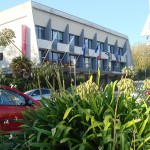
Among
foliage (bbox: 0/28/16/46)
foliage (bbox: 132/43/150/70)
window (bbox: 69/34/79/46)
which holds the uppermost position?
window (bbox: 69/34/79/46)

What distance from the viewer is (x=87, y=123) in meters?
3.92

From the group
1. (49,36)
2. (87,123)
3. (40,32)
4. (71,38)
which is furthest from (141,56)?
(87,123)

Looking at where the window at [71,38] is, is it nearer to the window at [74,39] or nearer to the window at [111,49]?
the window at [74,39]

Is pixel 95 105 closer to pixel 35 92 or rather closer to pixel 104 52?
pixel 35 92

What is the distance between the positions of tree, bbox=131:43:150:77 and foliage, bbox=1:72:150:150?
66.2 metres

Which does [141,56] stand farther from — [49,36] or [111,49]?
[49,36]

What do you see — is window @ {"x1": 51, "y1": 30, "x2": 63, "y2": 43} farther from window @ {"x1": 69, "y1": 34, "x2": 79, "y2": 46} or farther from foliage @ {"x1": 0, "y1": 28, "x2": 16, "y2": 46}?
foliage @ {"x1": 0, "y1": 28, "x2": 16, "y2": 46}

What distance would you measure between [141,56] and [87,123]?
232ft

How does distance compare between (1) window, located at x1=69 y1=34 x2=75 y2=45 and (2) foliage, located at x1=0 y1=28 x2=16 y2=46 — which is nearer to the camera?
(2) foliage, located at x1=0 y1=28 x2=16 y2=46

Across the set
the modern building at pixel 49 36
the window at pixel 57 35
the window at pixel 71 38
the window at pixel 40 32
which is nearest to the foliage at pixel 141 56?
the modern building at pixel 49 36

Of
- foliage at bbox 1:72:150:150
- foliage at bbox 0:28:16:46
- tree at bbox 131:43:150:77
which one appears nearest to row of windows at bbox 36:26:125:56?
tree at bbox 131:43:150:77

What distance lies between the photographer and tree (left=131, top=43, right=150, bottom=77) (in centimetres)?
7094

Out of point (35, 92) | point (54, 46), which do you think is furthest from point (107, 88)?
point (54, 46)

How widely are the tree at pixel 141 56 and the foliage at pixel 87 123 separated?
66168 millimetres
